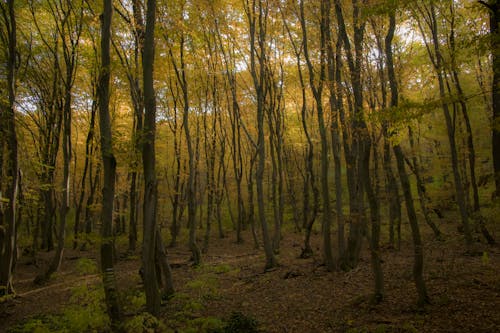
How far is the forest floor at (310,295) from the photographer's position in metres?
6.20

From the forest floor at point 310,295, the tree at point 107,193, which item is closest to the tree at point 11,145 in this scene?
the forest floor at point 310,295

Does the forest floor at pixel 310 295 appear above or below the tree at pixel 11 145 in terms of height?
below

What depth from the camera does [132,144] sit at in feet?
20.1

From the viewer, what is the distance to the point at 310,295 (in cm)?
869

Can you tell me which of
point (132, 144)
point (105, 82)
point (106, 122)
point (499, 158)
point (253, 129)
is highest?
point (253, 129)

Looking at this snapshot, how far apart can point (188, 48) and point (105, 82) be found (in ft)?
35.3

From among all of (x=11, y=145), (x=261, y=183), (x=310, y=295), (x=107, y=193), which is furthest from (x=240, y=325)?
(x=11, y=145)

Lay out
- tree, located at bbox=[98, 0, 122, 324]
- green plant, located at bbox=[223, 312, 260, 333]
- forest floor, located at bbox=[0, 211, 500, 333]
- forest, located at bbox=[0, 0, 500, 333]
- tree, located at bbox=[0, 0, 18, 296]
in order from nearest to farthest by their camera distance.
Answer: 1. tree, located at bbox=[98, 0, 122, 324]
2. forest, located at bbox=[0, 0, 500, 333]
3. forest floor, located at bbox=[0, 211, 500, 333]
4. green plant, located at bbox=[223, 312, 260, 333]
5. tree, located at bbox=[0, 0, 18, 296]

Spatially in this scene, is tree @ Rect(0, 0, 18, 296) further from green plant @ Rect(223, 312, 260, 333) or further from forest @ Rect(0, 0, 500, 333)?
green plant @ Rect(223, 312, 260, 333)

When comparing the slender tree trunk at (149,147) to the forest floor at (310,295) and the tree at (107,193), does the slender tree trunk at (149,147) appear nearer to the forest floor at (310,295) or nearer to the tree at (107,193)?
the tree at (107,193)

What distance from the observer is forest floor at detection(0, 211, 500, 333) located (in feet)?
20.4

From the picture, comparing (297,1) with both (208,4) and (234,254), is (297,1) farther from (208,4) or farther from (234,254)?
(234,254)

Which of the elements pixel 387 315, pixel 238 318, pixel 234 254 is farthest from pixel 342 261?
pixel 234 254

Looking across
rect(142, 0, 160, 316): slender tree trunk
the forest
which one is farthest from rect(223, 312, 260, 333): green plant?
rect(142, 0, 160, 316): slender tree trunk
